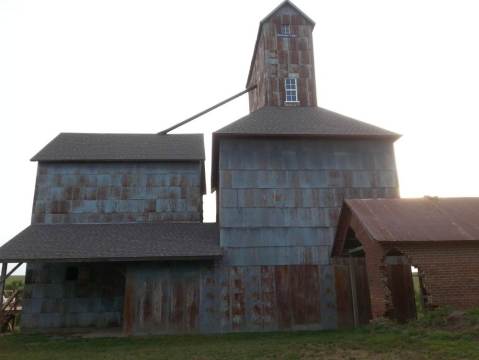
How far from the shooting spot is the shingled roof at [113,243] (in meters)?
15.0

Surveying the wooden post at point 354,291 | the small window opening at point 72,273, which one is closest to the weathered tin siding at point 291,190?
the wooden post at point 354,291

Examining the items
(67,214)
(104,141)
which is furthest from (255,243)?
(104,141)

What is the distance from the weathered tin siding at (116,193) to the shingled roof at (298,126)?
242cm

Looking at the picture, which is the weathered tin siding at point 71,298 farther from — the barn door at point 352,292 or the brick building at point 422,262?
the brick building at point 422,262

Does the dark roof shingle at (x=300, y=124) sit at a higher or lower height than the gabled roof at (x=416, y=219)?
higher

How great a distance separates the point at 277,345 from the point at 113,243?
325 inches

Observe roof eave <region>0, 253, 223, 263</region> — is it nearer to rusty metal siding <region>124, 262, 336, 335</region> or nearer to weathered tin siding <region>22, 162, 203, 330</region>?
rusty metal siding <region>124, 262, 336, 335</region>

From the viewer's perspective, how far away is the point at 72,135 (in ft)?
77.3

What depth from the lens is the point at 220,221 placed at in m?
16.4

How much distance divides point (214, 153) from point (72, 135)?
10.0m

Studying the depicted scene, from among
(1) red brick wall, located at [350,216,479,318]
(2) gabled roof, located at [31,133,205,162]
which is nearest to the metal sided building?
(2) gabled roof, located at [31,133,205,162]

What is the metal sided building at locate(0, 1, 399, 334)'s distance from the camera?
1550 centimetres

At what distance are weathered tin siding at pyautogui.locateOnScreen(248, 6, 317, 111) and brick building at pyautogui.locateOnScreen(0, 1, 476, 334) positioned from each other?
2.4 inches

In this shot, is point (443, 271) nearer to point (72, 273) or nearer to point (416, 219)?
point (416, 219)
